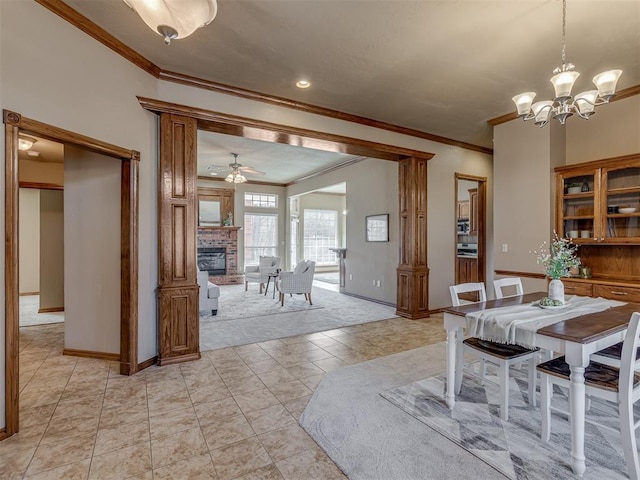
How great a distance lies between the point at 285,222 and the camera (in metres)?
10.4

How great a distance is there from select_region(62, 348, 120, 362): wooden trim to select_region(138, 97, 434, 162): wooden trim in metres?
2.57

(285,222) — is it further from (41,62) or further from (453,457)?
(453,457)

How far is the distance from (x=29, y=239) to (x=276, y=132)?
6829 millimetres

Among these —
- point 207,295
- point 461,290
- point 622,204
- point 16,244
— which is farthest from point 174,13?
point 622,204

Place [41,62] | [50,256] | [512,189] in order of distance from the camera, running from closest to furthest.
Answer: [41,62]
[512,189]
[50,256]

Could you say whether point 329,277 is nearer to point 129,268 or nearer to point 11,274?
point 129,268

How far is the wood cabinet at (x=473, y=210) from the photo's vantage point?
6.90 meters

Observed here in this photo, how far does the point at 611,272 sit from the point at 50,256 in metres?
8.09

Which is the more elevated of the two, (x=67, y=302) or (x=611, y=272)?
(x=611, y=272)

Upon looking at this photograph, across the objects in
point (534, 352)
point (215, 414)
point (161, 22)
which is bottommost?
point (215, 414)

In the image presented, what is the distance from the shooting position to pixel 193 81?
349 cm

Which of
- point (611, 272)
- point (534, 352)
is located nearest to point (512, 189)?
point (611, 272)

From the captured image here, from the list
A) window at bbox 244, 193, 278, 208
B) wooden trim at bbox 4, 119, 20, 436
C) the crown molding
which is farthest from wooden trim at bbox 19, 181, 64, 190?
window at bbox 244, 193, 278, 208

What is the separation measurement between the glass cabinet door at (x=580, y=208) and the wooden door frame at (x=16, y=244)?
16.1ft
